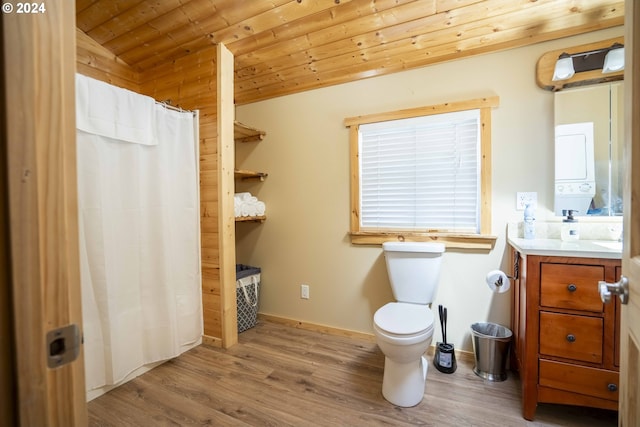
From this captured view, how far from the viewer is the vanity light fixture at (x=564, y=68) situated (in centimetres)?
172

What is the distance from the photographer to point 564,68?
1.73 meters

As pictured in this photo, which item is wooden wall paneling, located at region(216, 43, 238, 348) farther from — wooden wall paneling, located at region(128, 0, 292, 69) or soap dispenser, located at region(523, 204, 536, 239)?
soap dispenser, located at region(523, 204, 536, 239)

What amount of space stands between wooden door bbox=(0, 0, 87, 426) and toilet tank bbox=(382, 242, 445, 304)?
1.82 meters

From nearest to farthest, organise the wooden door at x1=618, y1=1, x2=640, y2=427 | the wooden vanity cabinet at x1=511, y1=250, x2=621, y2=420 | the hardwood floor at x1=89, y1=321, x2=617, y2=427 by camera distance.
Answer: the wooden door at x1=618, y1=1, x2=640, y2=427, the wooden vanity cabinet at x1=511, y1=250, x2=621, y2=420, the hardwood floor at x1=89, y1=321, x2=617, y2=427

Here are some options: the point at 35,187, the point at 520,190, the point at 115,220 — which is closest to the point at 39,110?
the point at 35,187

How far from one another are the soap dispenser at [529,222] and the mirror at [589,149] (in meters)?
0.18

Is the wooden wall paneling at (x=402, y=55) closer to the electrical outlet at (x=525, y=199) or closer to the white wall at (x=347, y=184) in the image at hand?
the white wall at (x=347, y=184)

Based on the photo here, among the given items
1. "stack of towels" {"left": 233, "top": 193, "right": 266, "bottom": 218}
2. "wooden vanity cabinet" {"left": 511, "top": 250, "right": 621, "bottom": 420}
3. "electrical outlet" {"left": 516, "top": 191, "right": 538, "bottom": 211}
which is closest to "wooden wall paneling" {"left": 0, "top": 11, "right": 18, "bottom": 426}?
"wooden vanity cabinet" {"left": 511, "top": 250, "right": 621, "bottom": 420}

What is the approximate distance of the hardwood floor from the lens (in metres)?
1.44

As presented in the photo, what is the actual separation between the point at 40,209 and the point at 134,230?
1.62m

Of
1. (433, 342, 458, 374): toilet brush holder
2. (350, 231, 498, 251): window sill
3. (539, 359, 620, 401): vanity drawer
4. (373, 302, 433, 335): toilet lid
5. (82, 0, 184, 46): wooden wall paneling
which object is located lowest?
(433, 342, 458, 374): toilet brush holder

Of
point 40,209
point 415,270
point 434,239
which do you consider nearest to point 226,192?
point 415,270

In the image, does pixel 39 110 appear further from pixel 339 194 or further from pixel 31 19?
pixel 339 194

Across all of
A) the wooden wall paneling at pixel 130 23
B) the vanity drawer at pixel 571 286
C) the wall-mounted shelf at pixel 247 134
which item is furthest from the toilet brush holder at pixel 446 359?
the wooden wall paneling at pixel 130 23
